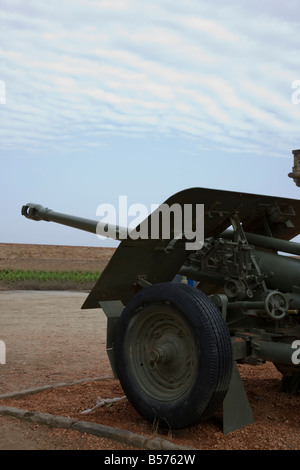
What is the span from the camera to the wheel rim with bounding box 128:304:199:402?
4004mm

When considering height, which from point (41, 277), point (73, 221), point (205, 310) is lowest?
point (205, 310)

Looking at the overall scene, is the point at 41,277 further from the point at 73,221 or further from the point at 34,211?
the point at 73,221

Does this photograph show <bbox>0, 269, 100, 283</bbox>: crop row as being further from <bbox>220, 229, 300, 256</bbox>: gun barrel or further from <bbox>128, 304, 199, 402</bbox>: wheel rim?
<bbox>128, 304, 199, 402</bbox>: wheel rim

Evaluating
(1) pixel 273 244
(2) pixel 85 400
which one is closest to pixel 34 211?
(2) pixel 85 400

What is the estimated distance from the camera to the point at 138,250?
4.71m

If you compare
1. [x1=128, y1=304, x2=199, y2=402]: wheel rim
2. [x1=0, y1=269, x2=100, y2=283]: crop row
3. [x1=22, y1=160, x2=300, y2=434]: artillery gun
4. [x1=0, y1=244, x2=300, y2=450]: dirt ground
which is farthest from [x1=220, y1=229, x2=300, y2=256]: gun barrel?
[x1=0, y1=269, x2=100, y2=283]: crop row

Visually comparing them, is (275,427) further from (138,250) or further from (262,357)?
(138,250)

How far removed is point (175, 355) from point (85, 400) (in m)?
1.55

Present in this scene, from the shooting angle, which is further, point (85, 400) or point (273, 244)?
point (85, 400)

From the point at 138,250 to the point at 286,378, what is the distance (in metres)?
2.04

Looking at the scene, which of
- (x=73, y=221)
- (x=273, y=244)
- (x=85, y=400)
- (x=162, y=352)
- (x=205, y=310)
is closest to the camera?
(x=205, y=310)

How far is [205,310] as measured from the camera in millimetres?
3879

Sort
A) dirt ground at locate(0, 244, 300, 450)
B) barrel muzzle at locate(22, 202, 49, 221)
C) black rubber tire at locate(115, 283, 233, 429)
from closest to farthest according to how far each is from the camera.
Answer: black rubber tire at locate(115, 283, 233, 429)
dirt ground at locate(0, 244, 300, 450)
barrel muzzle at locate(22, 202, 49, 221)
